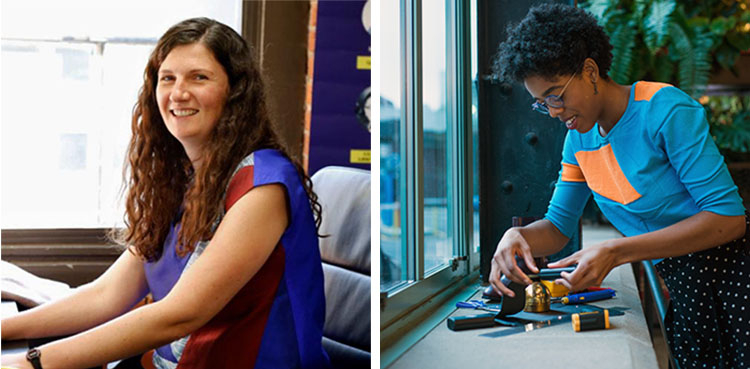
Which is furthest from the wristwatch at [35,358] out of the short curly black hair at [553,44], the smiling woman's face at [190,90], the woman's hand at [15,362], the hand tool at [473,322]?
the short curly black hair at [553,44]

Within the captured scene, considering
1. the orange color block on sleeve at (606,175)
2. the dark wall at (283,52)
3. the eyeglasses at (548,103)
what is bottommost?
the orange color block on sleeve at (606,175)

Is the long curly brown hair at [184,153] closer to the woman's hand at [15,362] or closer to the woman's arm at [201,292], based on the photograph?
the woman's arm at [201,292]

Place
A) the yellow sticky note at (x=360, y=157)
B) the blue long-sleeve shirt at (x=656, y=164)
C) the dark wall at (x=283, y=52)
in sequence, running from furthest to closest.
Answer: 1. the yellow sticky note at (x=360, y=157)
2. the dark wall at (x=283, y=52)
3. the blue long-sleeve shirt at (x=656, y=164)

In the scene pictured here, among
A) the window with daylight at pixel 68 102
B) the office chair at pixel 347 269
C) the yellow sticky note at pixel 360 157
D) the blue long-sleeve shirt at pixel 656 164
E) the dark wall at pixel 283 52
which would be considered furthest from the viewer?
the yellow sticky note at pixel 360 157

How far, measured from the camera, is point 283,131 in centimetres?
90

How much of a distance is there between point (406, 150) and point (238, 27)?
369 millimetres

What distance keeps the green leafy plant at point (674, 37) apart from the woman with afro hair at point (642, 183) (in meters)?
0.02

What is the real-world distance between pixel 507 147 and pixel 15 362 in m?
0.49

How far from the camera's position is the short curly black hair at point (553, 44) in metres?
0.42

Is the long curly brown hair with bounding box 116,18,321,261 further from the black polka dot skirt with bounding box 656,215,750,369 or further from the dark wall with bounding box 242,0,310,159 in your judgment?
the black polka dot skirt with bounding box 656,215,750,369

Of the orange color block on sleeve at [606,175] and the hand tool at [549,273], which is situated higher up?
the orange color block on sleeve at [606,175]

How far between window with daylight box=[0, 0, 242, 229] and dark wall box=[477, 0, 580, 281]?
0.42 m

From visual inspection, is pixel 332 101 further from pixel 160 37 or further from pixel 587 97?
pixel 587 97

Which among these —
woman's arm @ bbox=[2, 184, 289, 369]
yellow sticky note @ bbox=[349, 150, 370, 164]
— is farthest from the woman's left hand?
yellow sticky note @ bbox=[349, 150, 370, 164]
